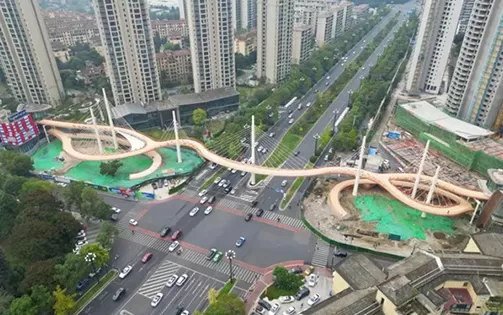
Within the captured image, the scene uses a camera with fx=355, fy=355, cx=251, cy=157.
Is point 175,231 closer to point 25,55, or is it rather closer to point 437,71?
point 25,55

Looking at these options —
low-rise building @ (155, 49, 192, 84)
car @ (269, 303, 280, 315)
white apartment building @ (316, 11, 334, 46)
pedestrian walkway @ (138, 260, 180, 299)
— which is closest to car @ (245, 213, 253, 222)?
pedestrian walkway @ (138, 260, 180, 299)

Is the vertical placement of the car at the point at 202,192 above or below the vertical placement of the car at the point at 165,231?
above

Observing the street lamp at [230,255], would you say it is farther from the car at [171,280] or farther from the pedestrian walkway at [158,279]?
the car at [171,280]

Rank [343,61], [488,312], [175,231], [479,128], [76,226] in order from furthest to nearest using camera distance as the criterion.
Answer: [343,61] → [479,128] → [175,231] → [76,226] → [488,312]

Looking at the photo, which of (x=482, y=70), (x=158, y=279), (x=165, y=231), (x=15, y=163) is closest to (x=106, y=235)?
(x=165, y=231)

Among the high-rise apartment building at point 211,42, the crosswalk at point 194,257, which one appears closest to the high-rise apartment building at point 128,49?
the high-rise apartment building at point 211,42

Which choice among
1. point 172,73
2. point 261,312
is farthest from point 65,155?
point 261,312
